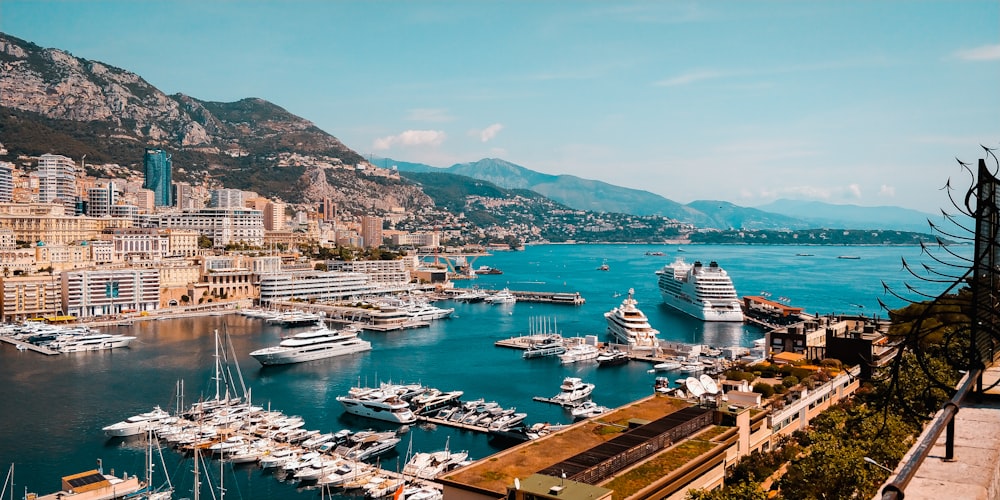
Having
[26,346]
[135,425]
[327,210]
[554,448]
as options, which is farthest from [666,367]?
[327,210]

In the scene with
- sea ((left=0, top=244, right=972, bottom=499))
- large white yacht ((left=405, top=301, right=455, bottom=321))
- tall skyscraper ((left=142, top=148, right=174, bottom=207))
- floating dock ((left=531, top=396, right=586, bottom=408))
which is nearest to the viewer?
sea ((left=0, top=244, right=972, bottom=499))

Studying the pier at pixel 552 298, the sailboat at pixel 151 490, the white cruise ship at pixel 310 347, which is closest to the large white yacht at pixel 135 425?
the sailboat at pixel 151 490

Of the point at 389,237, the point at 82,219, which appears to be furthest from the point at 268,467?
the point at 389,237

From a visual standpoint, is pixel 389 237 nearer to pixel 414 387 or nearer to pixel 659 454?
pixel 414 387

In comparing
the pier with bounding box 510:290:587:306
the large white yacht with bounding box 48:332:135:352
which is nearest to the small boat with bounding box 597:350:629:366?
the large white yacht with bounding box 48:332:135:352

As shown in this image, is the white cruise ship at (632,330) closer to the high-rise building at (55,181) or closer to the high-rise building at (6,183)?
the high-rise building at (55,181)

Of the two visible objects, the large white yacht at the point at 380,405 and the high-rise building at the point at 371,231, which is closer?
the large white yacht at the point at 380,405

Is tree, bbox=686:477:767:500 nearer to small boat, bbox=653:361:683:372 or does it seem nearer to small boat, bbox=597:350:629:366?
small boat, bbox=653:361:683:372
